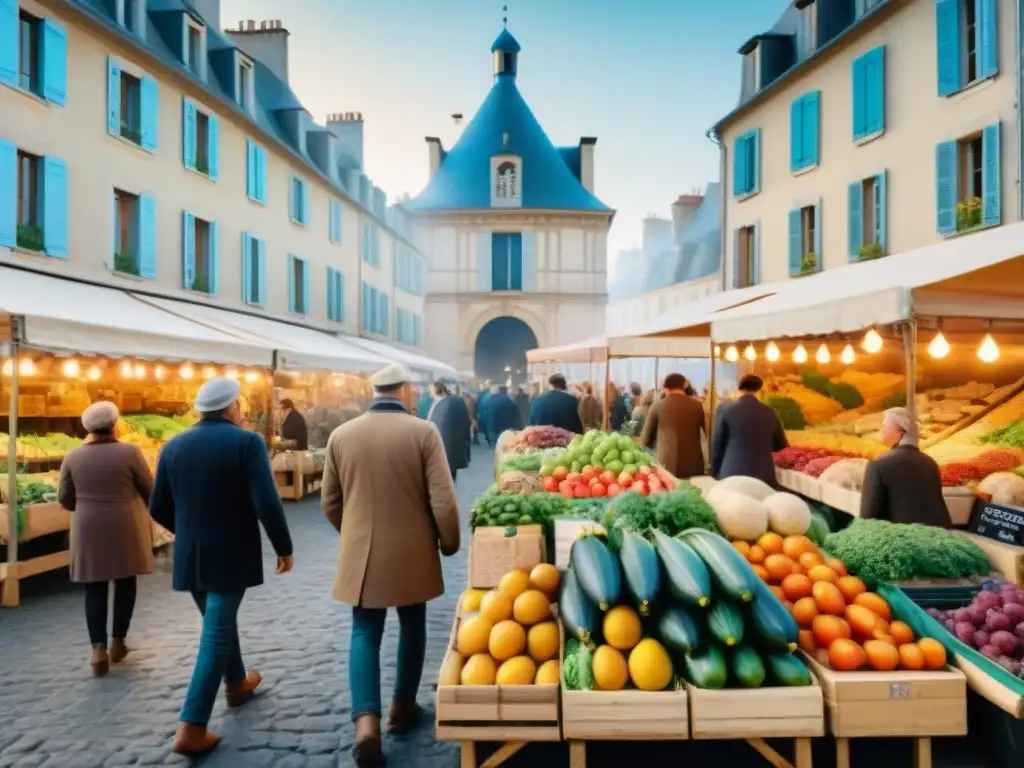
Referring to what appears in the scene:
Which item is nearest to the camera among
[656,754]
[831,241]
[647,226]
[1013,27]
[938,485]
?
[656,754]

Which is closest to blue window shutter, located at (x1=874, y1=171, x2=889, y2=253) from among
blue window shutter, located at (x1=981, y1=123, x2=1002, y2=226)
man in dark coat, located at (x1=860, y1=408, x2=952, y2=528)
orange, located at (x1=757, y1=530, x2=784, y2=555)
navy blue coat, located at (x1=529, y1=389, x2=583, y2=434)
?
blue window shutter, located at (x1=981, y1=123, x2=1002, y2=226)

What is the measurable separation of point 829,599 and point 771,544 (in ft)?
1.83

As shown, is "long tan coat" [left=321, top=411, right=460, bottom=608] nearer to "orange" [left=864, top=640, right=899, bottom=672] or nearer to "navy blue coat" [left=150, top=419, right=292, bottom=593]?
"navy blue coat" [left=150, top=419, right=292, bottom=593]

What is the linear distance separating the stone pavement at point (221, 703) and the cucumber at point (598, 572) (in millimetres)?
935

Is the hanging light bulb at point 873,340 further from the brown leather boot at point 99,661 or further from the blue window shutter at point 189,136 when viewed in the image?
the blue window shutter at point 189,136

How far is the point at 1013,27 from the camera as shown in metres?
10.8

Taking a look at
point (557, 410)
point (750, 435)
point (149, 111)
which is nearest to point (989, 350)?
point (750, 435)

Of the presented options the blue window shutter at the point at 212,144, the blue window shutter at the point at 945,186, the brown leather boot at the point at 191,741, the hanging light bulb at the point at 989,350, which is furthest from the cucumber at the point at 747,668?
the blue window shutter at the point at 212,144

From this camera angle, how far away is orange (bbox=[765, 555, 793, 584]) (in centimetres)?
395

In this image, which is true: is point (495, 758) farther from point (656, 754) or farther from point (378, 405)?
point (378, 405)

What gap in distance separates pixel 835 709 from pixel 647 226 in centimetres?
4525

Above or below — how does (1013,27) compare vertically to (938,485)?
above

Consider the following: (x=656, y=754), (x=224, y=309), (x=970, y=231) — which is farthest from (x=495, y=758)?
(x=224, y=309)

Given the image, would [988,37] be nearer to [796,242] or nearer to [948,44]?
[948,44]
